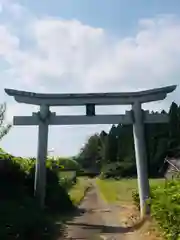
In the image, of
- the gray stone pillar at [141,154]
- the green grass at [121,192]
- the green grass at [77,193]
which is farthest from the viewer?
the green grass at [121,192]

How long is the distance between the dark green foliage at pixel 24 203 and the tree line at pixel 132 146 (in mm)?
33625

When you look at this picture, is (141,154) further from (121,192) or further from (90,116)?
(121,192)

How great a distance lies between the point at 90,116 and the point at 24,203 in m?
4.80

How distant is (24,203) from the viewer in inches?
469

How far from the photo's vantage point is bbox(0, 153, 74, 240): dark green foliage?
8828 millimetres

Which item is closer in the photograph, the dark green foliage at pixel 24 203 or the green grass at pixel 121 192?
the dark green foliage at pixel 24 203

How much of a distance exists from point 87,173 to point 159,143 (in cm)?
1833

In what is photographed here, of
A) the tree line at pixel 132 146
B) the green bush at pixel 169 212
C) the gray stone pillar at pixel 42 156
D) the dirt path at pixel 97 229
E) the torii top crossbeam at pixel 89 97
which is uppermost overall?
the tree line at pixel 132 146

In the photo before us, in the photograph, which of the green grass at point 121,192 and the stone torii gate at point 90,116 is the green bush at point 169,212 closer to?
the stone torii gate at point 90,116

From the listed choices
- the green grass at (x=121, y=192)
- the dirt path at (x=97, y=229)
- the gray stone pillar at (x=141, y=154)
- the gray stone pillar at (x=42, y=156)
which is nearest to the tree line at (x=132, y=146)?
the green grass at (x=121, y=192)

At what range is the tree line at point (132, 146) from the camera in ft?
188

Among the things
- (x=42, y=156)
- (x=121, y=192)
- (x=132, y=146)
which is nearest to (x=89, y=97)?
(x=42, y=156)

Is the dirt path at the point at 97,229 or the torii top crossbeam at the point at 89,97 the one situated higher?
the torii top crossbeam at the point at 89,97

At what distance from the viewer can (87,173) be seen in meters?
74.1
